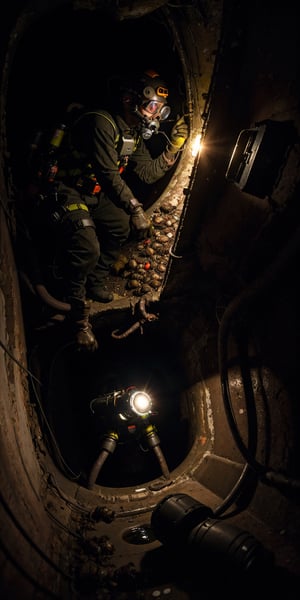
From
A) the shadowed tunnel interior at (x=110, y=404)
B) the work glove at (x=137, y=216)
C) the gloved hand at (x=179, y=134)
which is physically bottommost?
the shadowed tunnel interior at (x=110, y=404)

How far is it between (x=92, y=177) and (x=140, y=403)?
3.02m

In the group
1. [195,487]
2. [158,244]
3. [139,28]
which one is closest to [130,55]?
[139,28]

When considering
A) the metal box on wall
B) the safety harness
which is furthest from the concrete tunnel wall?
the safety harness

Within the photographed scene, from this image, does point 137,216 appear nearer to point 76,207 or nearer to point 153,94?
point 76,207

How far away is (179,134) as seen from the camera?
5.16m

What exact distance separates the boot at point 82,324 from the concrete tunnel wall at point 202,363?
813 millimetres

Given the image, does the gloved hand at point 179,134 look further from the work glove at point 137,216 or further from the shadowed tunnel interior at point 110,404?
the shadowed tunnel interior at point 110,404

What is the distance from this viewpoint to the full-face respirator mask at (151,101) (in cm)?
443

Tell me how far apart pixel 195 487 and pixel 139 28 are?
22.0 feet

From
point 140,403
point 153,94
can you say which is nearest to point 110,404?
point 140,403

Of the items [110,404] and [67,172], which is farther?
[110,404]

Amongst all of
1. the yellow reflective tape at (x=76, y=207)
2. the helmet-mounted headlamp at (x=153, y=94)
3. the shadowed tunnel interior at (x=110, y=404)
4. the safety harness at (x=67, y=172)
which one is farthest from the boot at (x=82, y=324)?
the helmet-mounted headlamp at (x=153, y=94)

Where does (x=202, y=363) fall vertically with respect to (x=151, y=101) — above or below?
below

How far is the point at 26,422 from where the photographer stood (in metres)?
3.54
